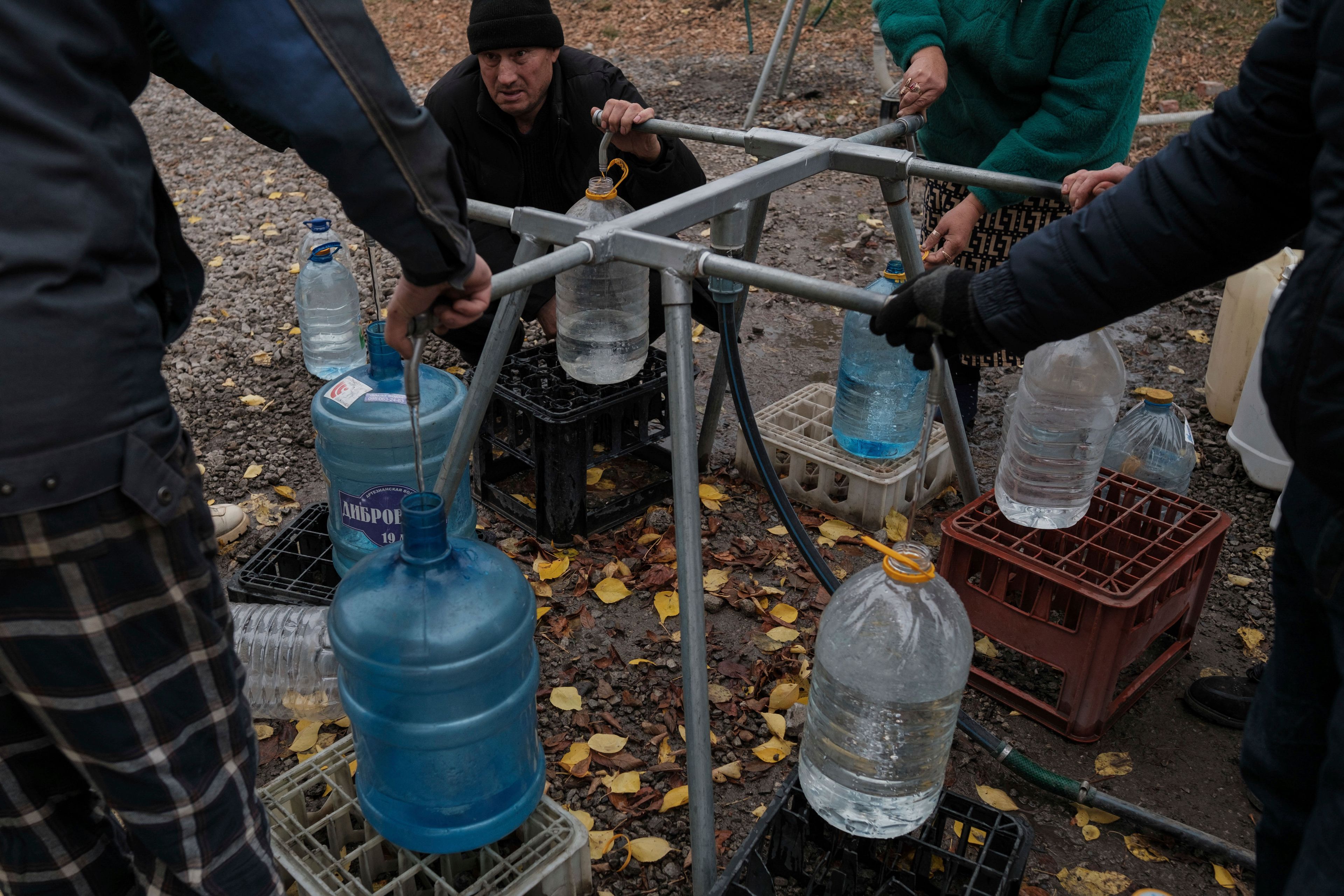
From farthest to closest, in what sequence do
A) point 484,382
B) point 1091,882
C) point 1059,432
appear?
point 1059,432
point 484,382
point 1091,882

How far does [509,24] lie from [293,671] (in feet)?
7.87

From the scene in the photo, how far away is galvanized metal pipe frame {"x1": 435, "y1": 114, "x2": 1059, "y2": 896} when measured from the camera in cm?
204

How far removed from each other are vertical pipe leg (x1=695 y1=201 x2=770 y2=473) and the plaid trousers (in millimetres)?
1035

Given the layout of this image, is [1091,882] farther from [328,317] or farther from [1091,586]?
[328,317]

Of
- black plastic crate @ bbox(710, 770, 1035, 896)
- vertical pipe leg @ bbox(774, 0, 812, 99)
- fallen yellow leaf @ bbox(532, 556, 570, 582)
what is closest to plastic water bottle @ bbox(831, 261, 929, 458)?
fallen yellow leaf @ bbox(532, 556, 570, 582)

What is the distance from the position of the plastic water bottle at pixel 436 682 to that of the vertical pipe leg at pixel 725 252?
1.79 feet

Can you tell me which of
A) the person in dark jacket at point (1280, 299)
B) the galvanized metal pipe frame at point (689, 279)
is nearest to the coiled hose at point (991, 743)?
the galvanized metal pipe frame at point (689, 279)

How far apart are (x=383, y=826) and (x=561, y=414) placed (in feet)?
5.23

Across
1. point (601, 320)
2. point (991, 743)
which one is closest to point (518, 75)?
point (601, 320)

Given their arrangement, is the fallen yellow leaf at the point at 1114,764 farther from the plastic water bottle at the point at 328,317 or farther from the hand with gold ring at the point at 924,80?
the plastic water bottle at the point at 328,317

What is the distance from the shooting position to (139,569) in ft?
4.41

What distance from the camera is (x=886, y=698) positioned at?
84.0 inches

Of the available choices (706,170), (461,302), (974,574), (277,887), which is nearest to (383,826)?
(277,887)

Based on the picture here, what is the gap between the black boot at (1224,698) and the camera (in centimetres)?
289
